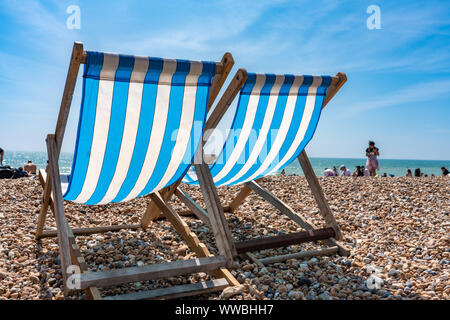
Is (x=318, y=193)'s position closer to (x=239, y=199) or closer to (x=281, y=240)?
(x=281, y=240)

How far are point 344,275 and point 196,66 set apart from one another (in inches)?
73.9

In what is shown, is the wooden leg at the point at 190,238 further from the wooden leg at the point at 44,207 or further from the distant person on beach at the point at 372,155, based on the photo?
the distant person on beach at the point at 372,155

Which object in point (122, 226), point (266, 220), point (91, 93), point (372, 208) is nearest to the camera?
point (91, 93)

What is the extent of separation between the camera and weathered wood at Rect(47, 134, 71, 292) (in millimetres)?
2205

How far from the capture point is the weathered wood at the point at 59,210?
2205 mm

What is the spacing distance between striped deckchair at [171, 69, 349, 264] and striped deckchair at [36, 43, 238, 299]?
31 centimetres

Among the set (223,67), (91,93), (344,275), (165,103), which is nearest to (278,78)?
(223,67)

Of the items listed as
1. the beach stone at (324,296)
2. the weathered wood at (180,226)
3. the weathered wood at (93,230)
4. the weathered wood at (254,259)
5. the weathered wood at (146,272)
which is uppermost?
the weathered wood at (180,226)

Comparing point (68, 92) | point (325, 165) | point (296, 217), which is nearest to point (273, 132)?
point (296, 217)

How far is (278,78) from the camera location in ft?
9.19

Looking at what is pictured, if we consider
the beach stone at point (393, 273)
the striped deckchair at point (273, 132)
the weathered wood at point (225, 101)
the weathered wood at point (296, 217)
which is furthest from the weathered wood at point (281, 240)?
the weathered wood at point (225, 101)

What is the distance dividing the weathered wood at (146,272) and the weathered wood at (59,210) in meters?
0.16

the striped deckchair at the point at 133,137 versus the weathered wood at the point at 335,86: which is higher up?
the weathered wood at the point at 335,86
